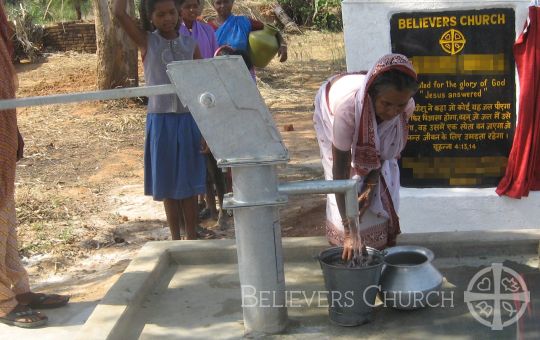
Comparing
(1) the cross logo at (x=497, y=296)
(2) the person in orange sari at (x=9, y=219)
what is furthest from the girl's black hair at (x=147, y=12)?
(1) the cross logo at (x=497, y=296)

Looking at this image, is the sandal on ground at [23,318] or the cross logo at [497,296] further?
the sandal on ground at [23,318]

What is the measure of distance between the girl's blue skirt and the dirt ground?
0.70 metres

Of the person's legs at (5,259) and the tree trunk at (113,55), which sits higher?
the tree trunk at (113,55)

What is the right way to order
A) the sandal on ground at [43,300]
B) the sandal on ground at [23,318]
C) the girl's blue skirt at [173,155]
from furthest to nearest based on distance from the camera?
the girl's blue skirt at [173,155] < the sandal on ground at [43,300] < the sandal on ground at [23,318]

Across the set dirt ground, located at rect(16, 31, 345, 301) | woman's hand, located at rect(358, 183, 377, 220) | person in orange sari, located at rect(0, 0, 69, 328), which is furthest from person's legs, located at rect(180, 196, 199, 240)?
woman's hand, located at rect(358, 183, 377, 220)

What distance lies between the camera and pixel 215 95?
2492 millimetres

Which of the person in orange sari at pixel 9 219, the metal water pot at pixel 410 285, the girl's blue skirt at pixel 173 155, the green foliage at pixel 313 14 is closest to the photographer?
the metal water pot at pixel 410 285

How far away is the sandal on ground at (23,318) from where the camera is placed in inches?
144

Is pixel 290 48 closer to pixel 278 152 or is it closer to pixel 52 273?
pixel 52 273

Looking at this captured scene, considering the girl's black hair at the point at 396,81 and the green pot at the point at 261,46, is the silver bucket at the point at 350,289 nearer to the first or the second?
the girl's black hair at the point at 396,81

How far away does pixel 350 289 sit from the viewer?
267cm

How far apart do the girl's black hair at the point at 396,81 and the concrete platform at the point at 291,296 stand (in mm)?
865

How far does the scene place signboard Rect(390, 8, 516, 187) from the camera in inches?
170

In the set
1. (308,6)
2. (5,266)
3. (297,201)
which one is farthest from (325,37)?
(5,266)
